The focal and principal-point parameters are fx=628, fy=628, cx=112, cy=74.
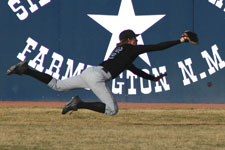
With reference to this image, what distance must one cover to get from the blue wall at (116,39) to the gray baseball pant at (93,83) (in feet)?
20.9

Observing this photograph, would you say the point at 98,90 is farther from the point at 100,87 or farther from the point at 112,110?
the point at 112,110

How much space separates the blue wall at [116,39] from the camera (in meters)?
16.3

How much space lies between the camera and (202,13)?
16297 millimetres

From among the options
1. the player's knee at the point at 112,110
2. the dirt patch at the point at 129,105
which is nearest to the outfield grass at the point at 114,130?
the player's knee at the point at 112,110

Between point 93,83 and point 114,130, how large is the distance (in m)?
1.58

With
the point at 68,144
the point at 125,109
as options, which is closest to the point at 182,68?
the point at 125,109

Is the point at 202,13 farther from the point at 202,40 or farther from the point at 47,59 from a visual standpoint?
the point at 47,59

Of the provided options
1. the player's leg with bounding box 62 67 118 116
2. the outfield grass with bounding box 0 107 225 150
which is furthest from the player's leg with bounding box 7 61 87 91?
the outfield grass with bounding box 0 107 225 150

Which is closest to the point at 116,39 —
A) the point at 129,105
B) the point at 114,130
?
the point at 129,105

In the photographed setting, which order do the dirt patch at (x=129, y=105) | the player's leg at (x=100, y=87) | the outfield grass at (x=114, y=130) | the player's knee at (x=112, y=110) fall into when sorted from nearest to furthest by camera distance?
the outfield grass at (x=114, y=130)
the player's leg at (x=100, y=87)
the player's knee at (x=112, y=110)
the dirt patch at (x=129, y=105)

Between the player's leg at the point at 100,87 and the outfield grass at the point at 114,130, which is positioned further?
the player's leg at the point at 100,87

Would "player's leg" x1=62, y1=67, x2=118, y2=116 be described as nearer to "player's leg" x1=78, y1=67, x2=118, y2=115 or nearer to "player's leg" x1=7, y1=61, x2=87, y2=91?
"player's leg" x1=78, y1=67, x2=118, y2=115

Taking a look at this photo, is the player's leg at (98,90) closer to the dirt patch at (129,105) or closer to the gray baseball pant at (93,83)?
the gray baseball pant at (93,83)

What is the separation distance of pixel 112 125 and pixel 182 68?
4.77 meters
